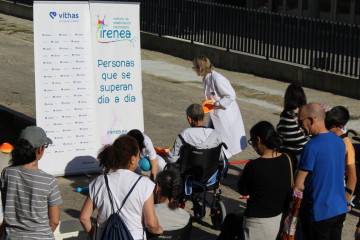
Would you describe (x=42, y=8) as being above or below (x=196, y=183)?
above

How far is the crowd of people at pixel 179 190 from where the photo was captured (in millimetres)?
5312

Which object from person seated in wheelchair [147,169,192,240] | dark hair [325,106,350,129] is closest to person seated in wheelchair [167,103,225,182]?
person seated in wheelchair [147,169,192,240]

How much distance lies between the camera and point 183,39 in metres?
21.4

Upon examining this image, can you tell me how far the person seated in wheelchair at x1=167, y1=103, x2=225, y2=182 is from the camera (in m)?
8.05

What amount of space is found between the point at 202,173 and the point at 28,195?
313cm

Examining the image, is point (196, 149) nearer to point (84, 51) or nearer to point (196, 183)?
point (196, 183)

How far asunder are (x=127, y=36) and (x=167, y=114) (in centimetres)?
441

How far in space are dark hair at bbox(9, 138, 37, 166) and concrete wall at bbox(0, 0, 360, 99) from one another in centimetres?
1190

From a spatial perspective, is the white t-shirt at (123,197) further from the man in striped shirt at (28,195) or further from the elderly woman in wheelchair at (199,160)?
the elderly woman in wheelchair at (199,160)

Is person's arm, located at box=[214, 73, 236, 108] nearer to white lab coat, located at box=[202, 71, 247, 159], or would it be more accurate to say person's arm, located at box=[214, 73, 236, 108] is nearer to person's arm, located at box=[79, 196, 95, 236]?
white lab coat, located at box=[202, 71, 247, 159]

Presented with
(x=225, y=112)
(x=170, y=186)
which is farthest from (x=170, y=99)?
(x=170, y=186)

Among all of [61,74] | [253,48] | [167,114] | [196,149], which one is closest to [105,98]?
[61,74]

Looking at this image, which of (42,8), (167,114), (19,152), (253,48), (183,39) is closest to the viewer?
(19,152)

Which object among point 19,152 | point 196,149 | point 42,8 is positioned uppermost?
point 42,8
